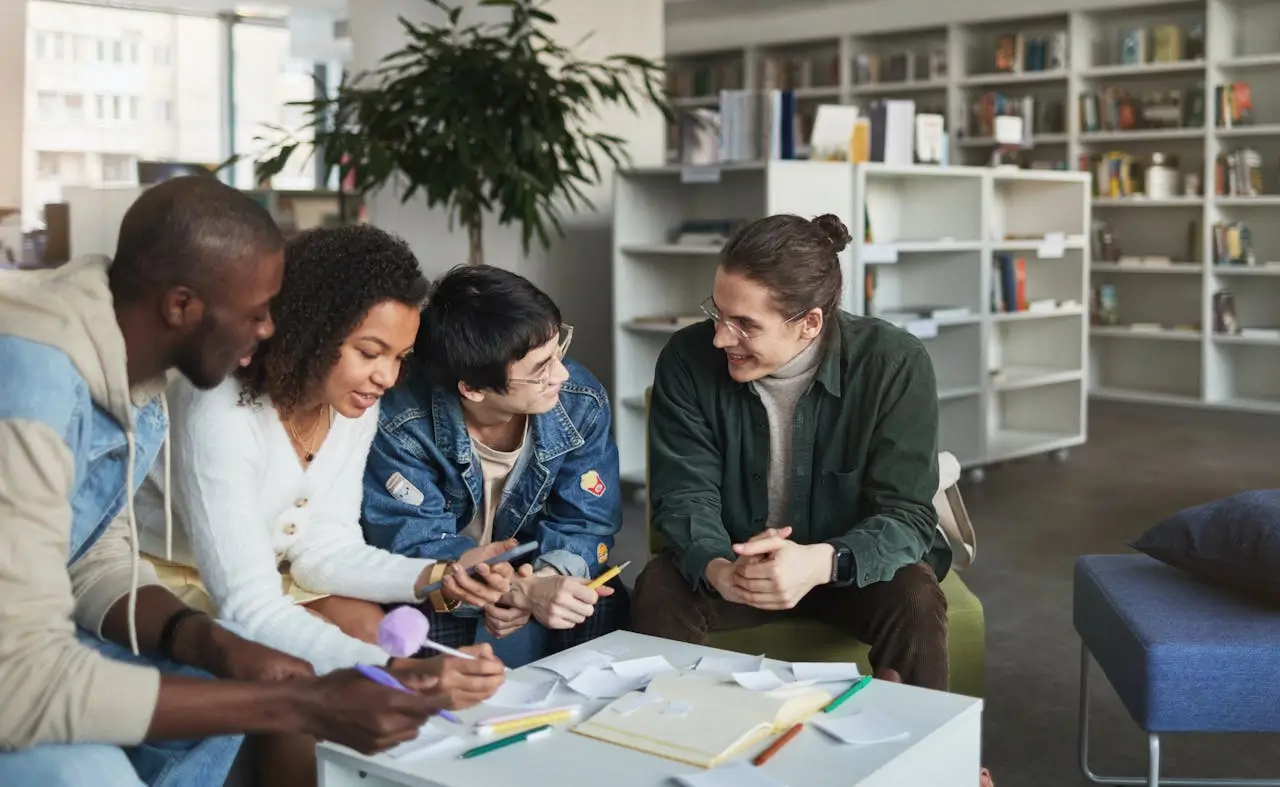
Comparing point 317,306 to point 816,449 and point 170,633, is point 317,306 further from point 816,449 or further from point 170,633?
point 816,449

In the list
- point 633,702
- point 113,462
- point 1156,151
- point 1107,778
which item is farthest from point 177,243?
point 1156,151

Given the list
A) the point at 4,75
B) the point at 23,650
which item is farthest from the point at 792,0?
the point at 23,650

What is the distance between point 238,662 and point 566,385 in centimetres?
94

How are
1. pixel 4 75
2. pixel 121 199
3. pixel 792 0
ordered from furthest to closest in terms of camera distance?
pixel 4 75, pixel 792 0, pixel 121 199

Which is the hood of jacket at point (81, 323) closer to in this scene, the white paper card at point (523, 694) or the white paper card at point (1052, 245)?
the white paper card at point (523, 694)

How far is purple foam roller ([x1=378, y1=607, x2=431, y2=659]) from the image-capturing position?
1.55 meters

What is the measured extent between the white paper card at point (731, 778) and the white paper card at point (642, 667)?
334mm

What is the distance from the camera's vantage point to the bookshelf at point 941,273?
5.23 meters

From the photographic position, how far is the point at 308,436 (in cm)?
213

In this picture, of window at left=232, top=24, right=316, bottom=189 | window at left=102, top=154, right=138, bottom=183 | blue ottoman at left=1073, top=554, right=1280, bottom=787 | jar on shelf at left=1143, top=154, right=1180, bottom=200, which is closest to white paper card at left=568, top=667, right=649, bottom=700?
blue ottoman at left=1073, top=554, right=1280, bottom=787

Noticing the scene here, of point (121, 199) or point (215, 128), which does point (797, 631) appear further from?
point (215, 128)

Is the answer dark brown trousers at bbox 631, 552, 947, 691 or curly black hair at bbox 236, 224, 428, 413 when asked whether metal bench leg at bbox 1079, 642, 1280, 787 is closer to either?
dark brown trousers at bbox 631, 552, 947, 691

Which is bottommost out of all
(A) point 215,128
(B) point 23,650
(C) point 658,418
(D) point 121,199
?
(B) point 23,650

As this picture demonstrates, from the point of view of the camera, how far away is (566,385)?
2432 mm
